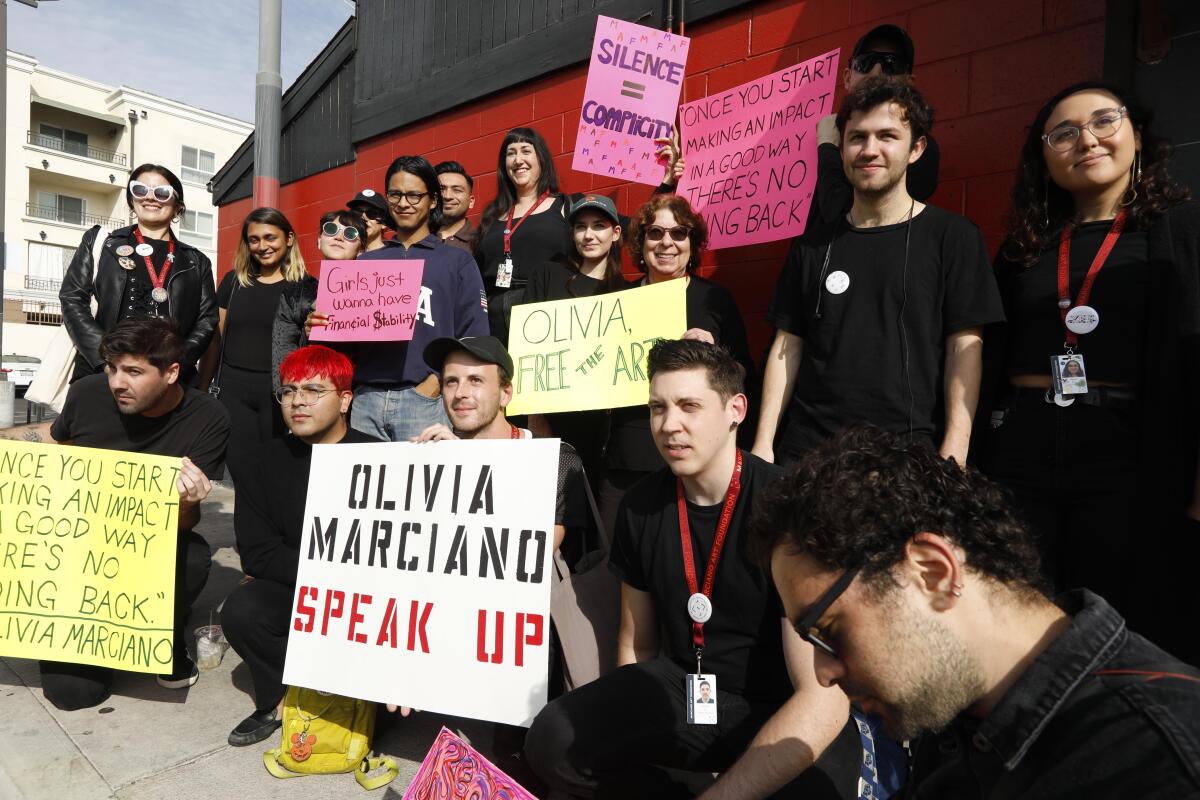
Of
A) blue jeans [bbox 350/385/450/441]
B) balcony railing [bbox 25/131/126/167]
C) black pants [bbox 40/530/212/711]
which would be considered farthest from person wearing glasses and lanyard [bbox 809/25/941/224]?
balcony railing [bbox 25/131/126/167]

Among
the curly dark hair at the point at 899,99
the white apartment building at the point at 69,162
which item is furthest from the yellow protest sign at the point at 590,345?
the white apartment building at the point at 69,162

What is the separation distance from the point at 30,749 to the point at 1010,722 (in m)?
3.33

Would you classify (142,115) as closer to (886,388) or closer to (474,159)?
(474,159)

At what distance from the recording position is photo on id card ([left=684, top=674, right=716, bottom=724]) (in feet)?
6.73

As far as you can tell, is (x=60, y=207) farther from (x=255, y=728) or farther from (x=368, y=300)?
(x=255, y=728)

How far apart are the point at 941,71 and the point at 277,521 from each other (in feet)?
11.8

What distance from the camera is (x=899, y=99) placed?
232 centimetres

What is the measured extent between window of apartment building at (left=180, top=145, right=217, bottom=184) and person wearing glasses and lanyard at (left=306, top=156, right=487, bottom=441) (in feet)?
136

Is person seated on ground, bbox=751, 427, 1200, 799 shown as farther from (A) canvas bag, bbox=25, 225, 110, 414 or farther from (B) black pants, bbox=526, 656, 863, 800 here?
(A) canvas bag, bbox=25, 225, 110, 414

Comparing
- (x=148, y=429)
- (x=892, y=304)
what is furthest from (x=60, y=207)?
(x=892, y=304)

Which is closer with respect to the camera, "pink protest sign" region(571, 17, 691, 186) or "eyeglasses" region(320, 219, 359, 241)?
"pink protest sign" region(571, 17, 691, 186)

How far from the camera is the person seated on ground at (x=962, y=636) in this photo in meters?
0.93

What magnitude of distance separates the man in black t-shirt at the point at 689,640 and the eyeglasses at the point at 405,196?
2.01 meters

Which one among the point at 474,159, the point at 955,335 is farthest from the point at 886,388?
the point at 474,159
